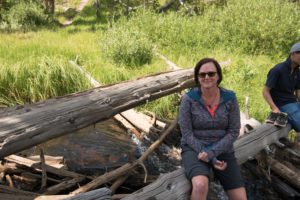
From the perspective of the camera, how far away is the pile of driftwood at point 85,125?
392 centimetres

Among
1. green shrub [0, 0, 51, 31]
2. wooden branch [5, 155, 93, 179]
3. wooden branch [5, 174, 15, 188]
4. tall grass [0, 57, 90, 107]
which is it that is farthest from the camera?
green shrub [0, 0, 51, 31]

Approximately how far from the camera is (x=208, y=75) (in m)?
3.94

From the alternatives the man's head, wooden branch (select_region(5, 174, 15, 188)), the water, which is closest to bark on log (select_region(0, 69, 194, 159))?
the water

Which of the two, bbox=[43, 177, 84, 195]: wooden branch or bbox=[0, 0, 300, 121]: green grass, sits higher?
bbox=[0, 0, 300, 121]: green grass

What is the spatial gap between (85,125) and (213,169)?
1.80 metres

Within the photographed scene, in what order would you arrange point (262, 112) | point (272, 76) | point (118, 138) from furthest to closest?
point (262, 112)
point (118, 138)
point (272, 76)

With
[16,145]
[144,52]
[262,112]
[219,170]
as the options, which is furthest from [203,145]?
[144,52]

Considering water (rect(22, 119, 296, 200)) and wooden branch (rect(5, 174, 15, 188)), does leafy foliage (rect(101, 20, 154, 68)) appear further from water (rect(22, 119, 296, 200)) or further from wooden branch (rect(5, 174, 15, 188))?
wooden branch (rect(5, 174, 15, 188))

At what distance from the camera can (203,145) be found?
409cm

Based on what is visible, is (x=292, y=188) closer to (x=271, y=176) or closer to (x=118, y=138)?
(x=271, y=176)

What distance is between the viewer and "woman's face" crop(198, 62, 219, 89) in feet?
12.9

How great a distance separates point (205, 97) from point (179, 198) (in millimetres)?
1130

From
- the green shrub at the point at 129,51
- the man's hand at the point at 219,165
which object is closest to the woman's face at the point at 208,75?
the man's hand at the point at 219,165

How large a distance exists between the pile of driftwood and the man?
8.2 inches
